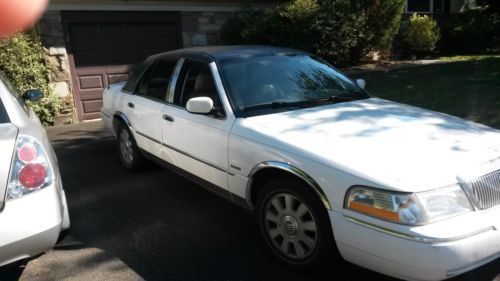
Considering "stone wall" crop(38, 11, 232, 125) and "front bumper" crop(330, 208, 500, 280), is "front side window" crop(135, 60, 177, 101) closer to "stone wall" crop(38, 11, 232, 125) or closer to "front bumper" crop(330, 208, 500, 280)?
"front bumper" crop(330, 208, 500, 280)

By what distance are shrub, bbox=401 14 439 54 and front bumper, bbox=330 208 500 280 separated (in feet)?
42.2

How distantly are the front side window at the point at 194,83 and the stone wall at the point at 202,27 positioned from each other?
6.79 metres

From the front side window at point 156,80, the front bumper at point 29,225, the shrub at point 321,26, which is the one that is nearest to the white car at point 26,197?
the front bumper at point 29,225

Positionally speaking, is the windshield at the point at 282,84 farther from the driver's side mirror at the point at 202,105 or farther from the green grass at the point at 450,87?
the green grass at the point at 450,87

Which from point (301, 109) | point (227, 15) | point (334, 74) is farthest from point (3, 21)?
point (227, 15)

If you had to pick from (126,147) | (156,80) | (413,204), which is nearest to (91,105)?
(126,147)

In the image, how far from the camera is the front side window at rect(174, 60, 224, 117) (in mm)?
4453

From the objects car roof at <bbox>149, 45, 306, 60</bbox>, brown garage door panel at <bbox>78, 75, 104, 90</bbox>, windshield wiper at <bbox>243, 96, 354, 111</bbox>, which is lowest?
brown garage door panel at <bbox>78, 75, 104, 90</bbox>

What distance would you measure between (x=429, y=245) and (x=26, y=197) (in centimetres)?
229

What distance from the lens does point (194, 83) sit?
15.5 ft

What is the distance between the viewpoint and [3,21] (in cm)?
97

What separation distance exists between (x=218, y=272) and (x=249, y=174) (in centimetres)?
74

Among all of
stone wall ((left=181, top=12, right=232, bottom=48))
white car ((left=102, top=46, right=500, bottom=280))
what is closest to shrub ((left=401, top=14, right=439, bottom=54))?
stone wall ((left=181, top=12, right=232, bottom=48))

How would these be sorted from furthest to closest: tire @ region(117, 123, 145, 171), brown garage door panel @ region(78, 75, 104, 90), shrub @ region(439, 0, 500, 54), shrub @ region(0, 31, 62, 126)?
shrub @ region(439, 0, 500, 54), brown garage door panel @ region(78, 75, 104, 90), shrub @ region(0, 31, 62, 126), tire @ region(117, 123, 145, 171)
